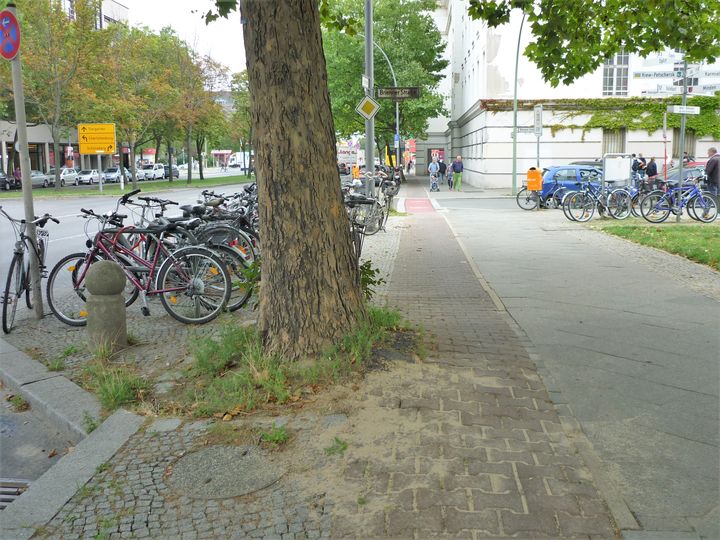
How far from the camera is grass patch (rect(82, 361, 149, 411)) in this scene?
4633mm

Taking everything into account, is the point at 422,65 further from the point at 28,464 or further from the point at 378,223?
the point at 28,464

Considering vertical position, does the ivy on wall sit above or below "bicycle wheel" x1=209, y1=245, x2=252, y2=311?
above

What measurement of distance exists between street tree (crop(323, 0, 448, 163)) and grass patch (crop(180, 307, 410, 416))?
40.7 m

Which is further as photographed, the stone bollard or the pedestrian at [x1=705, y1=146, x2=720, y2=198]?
the pedestrian at [x1=705, y1=146, x2=720, y2=198]

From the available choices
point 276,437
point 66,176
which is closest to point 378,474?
point 276,437

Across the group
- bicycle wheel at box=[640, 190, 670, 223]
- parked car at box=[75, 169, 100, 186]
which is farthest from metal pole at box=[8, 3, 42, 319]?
parked car at box=[75, 169, 100, 186]

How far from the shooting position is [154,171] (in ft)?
223

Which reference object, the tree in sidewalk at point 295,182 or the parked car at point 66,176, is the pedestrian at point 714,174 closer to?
the tree in sidewalk at point 295,182

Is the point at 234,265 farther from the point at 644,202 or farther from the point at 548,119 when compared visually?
the point at 548,119

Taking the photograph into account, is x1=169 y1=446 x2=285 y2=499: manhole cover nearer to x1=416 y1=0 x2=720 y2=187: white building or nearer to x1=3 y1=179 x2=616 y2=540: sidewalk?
x1=3 y1=179 x2=616 y2=540: sidewalk

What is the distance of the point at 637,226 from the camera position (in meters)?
16.2

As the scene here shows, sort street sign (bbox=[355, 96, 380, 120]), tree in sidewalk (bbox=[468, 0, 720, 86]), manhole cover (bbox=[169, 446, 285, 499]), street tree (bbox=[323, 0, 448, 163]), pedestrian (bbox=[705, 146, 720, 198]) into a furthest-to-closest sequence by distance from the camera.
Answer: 1. street tree (bbox=[323, 0, 448, 163])
2. pedestrian (bbox=[705, 146, 720, 198])
3. street sign (bbox=[355, 96, 380, 120])
4. tree in sidewalk (bbox=[468, 0, 720, 86])
5. manhole cover (bbox=[169, 446, 285, 499])

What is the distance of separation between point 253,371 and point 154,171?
67.1m

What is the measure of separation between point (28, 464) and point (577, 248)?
1057cm
